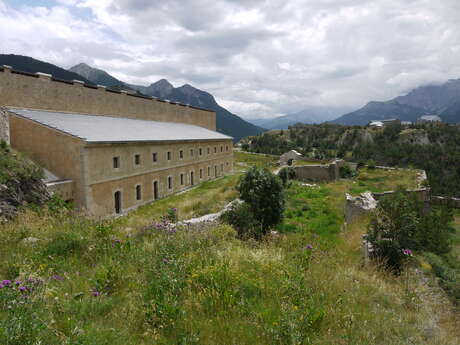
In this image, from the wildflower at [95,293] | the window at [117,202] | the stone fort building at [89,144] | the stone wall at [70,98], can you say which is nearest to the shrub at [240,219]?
the wildflower at [95,293]

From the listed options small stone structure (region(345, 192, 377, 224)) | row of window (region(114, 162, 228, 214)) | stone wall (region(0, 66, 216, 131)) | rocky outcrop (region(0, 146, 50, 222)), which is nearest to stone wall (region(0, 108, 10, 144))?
stone wall (region(0, 66, 216, 131))

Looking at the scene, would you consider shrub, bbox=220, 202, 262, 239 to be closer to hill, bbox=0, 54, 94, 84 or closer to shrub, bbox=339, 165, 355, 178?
shrub, bbox=339, 165, 355, 178

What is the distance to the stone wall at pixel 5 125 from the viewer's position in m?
18.6

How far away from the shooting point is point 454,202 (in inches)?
1203

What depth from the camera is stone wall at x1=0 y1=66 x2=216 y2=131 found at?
19656mm

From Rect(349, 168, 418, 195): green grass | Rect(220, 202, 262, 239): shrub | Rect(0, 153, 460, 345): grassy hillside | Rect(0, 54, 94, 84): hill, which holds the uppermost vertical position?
Rect(0, 54, 94, 84): hill

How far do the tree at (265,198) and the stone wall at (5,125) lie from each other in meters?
17.2

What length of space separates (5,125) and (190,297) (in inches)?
853

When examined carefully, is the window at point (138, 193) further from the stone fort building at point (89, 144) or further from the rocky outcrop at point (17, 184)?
the rocky outcrop at point (17, 184)

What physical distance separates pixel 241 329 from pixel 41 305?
96.1 inches

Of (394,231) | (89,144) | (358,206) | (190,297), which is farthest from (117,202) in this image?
(190,297)

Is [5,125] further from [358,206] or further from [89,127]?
[358,206]

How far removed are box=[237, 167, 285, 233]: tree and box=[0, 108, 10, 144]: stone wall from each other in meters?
17.2

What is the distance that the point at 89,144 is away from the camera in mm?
18359
